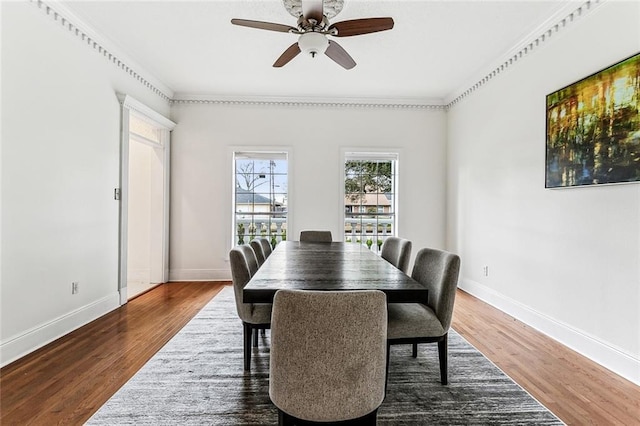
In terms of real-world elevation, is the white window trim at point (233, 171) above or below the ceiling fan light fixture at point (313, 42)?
below

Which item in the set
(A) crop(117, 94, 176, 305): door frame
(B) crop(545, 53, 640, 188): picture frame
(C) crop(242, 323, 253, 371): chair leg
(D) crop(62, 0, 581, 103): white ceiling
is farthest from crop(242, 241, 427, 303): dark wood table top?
(A) crop(117, 94, 176, 305): door frame

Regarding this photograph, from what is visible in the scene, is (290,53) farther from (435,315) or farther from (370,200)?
(370,200)

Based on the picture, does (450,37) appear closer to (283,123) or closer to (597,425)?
(283,123)

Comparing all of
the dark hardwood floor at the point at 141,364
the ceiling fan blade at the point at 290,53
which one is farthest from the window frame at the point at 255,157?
the ceiling fan blade at the point at 290,53

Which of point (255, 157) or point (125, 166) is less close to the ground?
point (255, 157)

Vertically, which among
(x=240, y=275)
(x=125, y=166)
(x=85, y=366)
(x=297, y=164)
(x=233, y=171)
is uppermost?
(x=297, y=164)

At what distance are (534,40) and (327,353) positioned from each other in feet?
11.4

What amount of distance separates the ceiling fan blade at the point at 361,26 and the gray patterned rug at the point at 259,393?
92.2 inches

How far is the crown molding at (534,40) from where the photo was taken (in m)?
2.55

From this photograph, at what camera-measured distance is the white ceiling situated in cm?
268

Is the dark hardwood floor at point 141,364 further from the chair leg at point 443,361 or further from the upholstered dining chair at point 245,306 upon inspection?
the upholstered dining chair at point 245,306

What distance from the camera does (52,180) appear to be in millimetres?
2637

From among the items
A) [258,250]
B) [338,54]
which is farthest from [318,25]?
[258,250]

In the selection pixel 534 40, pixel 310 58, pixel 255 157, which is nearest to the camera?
pixel 534 40
